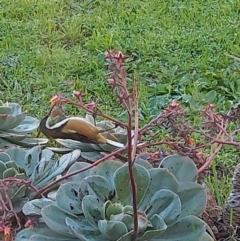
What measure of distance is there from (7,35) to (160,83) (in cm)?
99

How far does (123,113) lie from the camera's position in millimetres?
2797

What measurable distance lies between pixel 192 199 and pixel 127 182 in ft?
0.37

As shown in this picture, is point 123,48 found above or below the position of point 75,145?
below

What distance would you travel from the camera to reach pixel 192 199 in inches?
42.3

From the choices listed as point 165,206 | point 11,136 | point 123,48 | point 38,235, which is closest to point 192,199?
point 165,206

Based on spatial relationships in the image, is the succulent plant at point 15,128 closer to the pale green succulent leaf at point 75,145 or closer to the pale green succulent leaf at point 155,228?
the pale green succulent leaf at point 75,145

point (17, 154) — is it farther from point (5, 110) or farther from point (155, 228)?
point (155, 228)

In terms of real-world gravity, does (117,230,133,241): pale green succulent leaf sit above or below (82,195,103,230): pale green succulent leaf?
below

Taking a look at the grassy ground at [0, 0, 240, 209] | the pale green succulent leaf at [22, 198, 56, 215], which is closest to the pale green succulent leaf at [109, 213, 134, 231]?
the pale green succulent leaf at [22, 198, 56, 215]

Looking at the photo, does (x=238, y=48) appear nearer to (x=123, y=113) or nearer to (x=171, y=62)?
(x=171, y=62)

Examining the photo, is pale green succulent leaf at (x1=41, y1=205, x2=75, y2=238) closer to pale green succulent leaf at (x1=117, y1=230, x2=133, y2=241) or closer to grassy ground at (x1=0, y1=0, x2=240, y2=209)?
pale green succulent leaf at (x1=117, y1=230, x2=133, y2=241)

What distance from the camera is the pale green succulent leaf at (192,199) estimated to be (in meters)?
1.07

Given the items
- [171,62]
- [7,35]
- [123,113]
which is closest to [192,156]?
[123,113]

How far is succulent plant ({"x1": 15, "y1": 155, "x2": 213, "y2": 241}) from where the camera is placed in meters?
1.03
